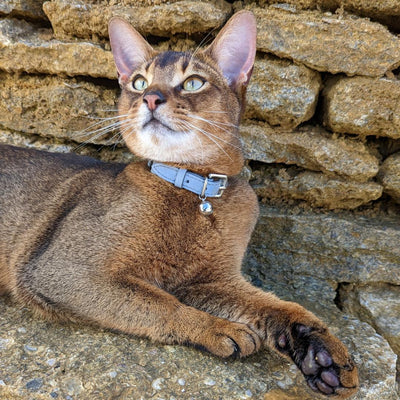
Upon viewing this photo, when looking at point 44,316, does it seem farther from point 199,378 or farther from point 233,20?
point 233,20

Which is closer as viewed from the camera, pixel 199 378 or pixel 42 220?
pixel 199 378

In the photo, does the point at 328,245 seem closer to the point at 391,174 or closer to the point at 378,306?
the point at 378,306

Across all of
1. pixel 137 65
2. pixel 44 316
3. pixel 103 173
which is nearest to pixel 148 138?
pixel 103 173

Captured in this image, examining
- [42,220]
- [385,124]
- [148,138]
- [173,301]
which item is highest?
[385,124]

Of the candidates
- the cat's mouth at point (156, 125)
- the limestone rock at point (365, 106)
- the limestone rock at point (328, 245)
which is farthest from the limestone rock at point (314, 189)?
Result: the cat's mouth at point (156, 125)

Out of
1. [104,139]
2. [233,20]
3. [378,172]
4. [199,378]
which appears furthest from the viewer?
[104,139]

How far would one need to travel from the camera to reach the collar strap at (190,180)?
2496mm

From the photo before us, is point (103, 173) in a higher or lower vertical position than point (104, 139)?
lower

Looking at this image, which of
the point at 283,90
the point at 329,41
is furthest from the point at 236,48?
the point at 329,41

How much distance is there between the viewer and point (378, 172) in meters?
3.30

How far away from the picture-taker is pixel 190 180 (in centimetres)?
250

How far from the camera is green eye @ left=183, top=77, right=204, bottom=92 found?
2.57 m

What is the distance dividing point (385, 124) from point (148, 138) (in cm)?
181

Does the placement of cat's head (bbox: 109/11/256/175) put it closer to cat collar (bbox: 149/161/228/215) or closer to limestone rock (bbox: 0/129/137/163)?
cat collar (bbox: 149/161/228/215)
